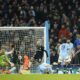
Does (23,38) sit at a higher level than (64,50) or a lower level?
higher

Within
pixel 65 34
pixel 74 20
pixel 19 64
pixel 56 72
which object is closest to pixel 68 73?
pixel 56 72

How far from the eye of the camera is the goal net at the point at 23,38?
18.5 metres

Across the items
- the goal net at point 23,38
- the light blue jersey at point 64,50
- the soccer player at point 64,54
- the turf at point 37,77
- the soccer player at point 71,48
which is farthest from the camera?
the light blue jersey at point 64,50

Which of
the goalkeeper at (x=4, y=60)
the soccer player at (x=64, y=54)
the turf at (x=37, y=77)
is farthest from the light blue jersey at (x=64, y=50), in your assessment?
the turf at (x=37, y=77)

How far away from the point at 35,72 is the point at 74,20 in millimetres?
5654

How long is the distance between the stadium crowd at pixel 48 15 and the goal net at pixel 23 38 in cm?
206

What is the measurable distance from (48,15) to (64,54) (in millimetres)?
4478

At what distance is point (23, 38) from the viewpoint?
18625 mm

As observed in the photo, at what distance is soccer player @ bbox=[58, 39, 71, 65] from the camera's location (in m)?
18.7

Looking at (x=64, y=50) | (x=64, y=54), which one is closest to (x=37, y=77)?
(x=64, y=54)

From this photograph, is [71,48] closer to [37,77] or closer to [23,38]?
[23,38]

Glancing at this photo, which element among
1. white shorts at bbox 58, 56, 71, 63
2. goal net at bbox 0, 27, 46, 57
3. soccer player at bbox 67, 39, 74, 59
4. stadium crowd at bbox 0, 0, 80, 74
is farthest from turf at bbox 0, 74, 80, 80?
stadium crowd at bbox 0, 0, 80, 74

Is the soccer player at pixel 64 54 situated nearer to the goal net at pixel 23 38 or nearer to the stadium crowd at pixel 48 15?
the goal net at pixel 23 38

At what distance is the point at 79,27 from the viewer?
21.9 m
